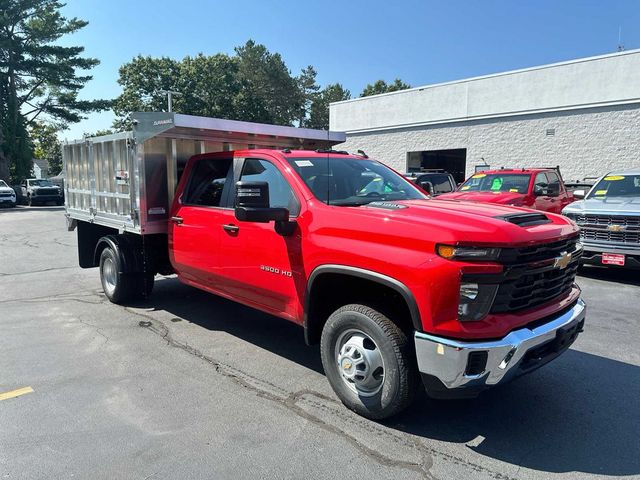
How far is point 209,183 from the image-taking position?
545 cm

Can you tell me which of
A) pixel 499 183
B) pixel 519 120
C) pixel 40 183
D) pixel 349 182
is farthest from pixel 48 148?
pixel 349 182

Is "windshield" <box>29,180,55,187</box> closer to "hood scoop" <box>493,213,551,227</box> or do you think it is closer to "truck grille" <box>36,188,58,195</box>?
"truck grille" <box>36,188,58,195</box>

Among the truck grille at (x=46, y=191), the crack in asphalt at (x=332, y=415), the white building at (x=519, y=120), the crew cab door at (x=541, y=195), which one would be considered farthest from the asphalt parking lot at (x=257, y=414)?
the truck grille at (x=46, y=191)

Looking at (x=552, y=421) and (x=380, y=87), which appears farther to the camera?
(x=380, y=87)

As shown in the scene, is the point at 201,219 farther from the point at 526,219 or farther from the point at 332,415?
the point at 526,219

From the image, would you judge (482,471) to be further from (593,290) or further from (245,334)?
(593,290)

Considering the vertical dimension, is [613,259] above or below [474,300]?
below

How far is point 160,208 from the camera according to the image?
253 inches

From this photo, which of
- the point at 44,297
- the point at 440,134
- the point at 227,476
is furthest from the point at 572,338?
the point at 440,134

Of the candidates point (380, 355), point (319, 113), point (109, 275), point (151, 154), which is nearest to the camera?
point (380, 355)

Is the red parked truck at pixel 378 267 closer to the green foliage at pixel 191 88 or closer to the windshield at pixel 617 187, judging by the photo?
the windshield at pixel 617 187

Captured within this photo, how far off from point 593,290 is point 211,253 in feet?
20.3

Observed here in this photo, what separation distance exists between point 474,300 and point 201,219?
322cm

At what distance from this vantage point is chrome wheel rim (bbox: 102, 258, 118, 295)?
270 inches
